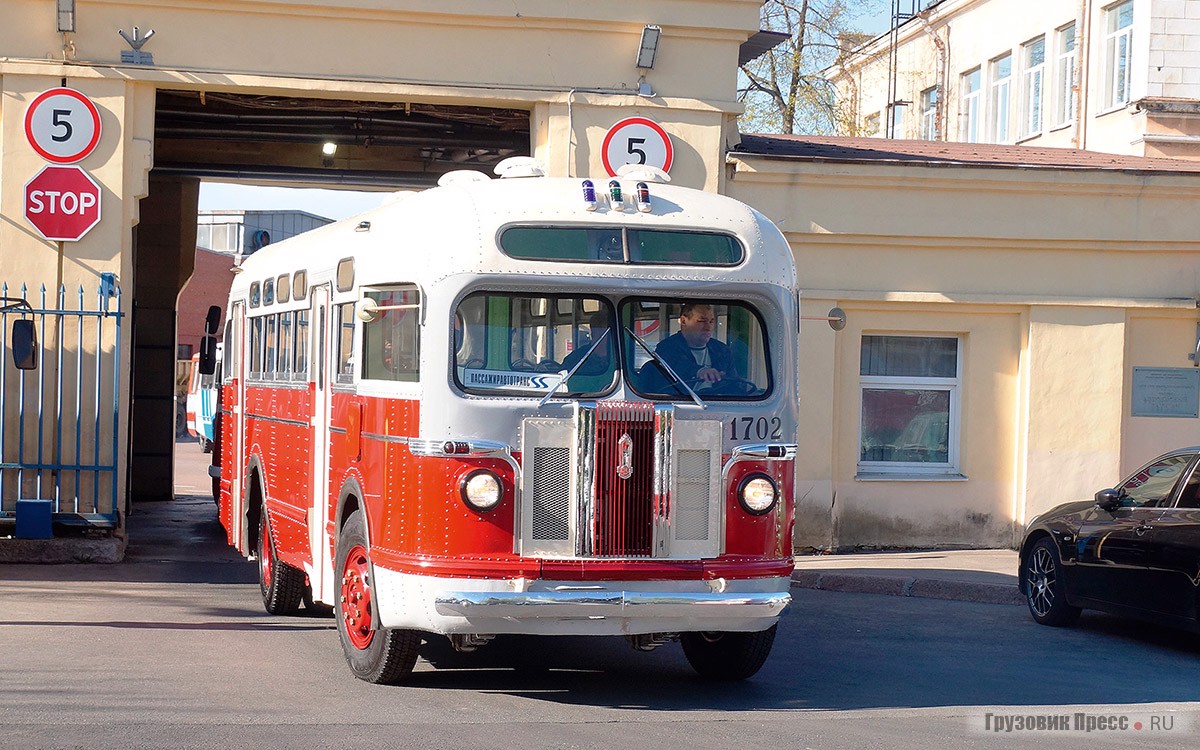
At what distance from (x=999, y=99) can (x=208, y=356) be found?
2346 cm

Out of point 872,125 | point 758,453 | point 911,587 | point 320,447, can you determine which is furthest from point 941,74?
point 758,453

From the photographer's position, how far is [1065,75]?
31578mm

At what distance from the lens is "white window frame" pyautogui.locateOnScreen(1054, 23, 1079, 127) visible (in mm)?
31047

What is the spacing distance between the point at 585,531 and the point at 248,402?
18.0 feet

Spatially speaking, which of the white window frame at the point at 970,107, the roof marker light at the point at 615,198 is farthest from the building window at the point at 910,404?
the white window frame at the point at 970,107

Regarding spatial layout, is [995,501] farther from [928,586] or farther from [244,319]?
[244,319]

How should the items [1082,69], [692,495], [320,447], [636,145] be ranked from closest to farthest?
[692,495]
[320,447]
[636,145]
[1082,69]

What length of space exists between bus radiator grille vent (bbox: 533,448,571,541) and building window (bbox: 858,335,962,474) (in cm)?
938

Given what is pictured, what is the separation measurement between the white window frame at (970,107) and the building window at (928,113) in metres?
1.42

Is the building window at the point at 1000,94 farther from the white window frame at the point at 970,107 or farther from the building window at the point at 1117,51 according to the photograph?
the building window at the point at 1117,51

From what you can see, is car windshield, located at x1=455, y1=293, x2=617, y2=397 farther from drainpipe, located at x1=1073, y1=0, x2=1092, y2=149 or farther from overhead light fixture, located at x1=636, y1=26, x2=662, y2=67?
drainpipe, located at x1=1073, y1=0, x2=1092, y2=149

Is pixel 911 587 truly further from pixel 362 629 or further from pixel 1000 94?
pixel 1000 94

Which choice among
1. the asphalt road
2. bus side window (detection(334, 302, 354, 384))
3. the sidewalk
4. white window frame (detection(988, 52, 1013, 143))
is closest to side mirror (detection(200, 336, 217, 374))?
the asphalt road

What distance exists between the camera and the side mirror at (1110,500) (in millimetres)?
11742
